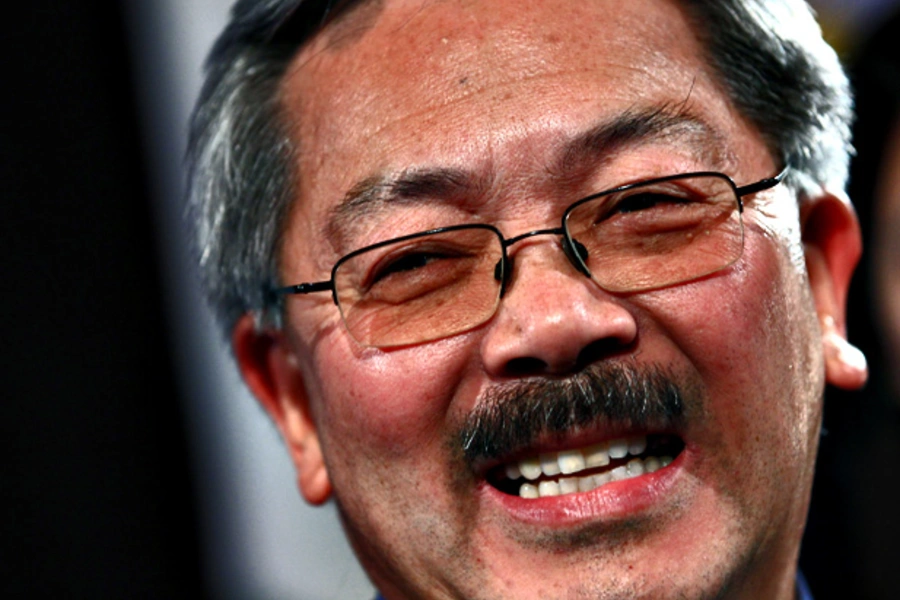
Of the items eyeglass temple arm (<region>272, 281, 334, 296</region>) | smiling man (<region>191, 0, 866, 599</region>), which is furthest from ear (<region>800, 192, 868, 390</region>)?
eyeglass temple arm (<region>272, 281, 334, 296</region>)

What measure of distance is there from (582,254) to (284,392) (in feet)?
2.51

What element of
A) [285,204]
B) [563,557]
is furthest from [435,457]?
[285,204]

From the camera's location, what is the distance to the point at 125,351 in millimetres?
2812

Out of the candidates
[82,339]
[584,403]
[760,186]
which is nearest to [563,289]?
[584,403]

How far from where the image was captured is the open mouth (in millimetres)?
1660

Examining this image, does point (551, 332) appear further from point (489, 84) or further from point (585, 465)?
point (489, 84)

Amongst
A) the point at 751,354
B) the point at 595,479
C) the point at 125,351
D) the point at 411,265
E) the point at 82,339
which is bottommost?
the point at 125,351

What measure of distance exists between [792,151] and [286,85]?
0.94m

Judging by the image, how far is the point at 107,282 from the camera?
2.78m

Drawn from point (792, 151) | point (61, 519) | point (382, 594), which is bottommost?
point (61, 519)

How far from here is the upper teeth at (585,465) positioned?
1658mm

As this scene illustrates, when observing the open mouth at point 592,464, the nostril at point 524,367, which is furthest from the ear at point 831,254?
the nostril at point 524,367

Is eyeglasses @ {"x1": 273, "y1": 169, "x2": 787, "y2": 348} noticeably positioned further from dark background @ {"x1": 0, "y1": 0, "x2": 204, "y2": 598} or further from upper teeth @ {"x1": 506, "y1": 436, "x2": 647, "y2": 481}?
dark background @ {"x1": 0, "y1": 0, "x2": 204, "y2": 598}

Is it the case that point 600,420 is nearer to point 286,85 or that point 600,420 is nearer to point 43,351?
point 286,85
